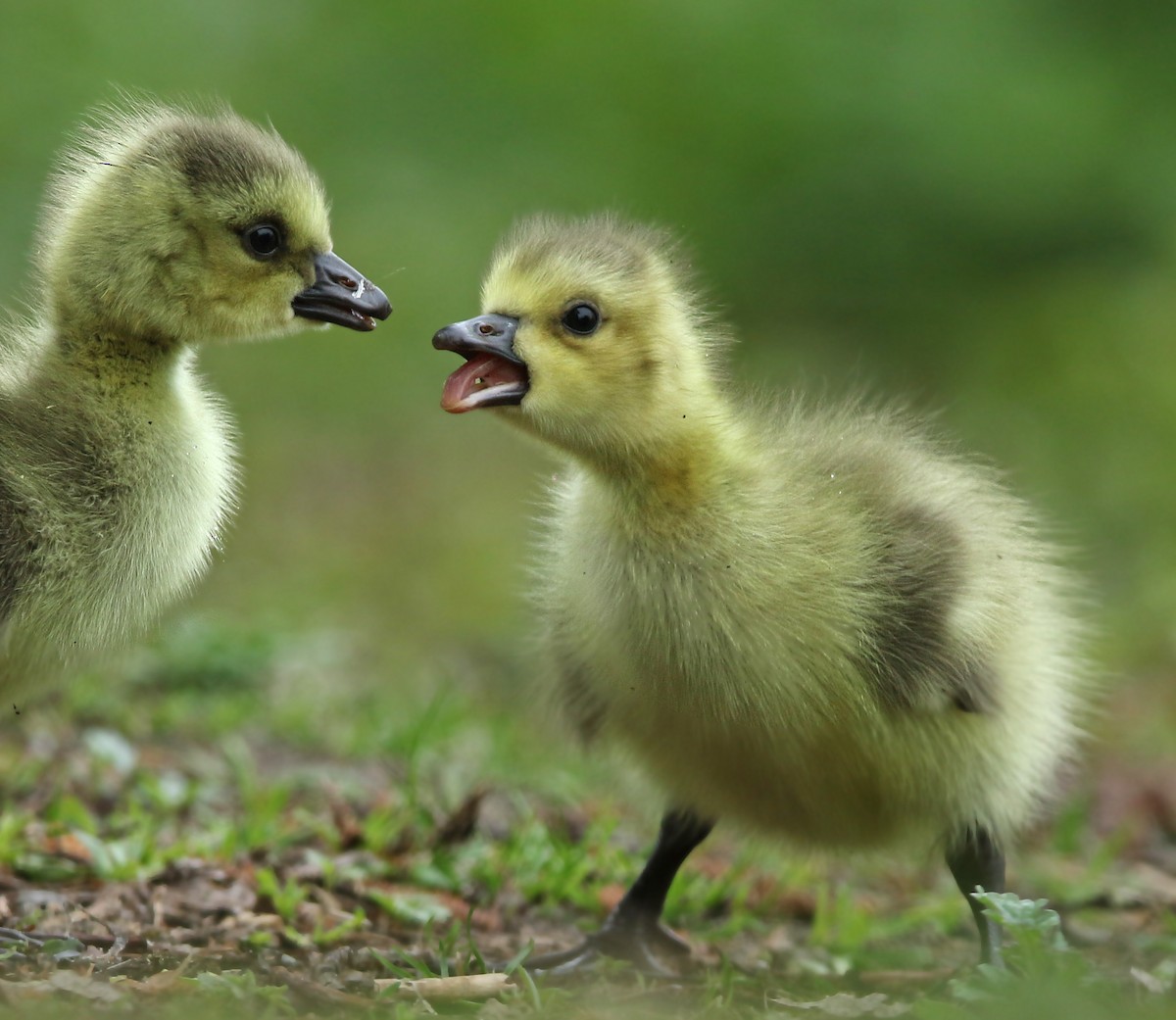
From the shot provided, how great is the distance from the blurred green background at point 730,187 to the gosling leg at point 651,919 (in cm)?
377

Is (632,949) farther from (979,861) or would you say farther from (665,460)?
(665,460)

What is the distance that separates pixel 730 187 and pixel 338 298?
7.57 metres

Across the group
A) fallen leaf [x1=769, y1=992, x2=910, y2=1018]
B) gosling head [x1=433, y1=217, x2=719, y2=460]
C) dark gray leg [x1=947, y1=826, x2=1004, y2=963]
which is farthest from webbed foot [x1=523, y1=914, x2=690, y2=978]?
gosling head [x1=433, y1=217, x2=719, y2=460]

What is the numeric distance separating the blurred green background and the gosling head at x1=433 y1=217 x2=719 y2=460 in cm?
410

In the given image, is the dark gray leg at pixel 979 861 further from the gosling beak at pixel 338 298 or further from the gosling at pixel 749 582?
the gosling beak at pixel 338 298

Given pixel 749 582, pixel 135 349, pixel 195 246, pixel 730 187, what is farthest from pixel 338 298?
pixel 730 187

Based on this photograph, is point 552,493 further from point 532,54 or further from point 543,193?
point 532,54

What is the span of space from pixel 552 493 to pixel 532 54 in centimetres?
841

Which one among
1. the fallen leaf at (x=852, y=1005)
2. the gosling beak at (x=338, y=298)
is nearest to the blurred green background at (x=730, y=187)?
the gosling beak at (x=338, y=298)

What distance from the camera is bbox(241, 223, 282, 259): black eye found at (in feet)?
11.5

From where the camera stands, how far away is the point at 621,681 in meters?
3.40

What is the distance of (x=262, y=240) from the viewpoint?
11.6ft

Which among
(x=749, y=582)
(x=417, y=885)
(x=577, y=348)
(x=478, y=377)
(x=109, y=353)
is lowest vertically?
(x=417, y=885)

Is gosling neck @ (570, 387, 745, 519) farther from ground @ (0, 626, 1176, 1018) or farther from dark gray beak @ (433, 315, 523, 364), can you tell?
ground @ (0, 626, 1176, 1018)
